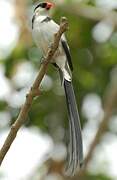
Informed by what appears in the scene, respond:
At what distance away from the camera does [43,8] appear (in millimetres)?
2605

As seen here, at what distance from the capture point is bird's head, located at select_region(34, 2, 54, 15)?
102 inches

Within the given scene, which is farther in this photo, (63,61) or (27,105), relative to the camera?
(63,61)

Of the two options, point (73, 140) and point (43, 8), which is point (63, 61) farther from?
point (73, 140)

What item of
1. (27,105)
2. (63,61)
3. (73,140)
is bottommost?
(73,140)

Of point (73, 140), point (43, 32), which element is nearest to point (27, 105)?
point (73, 140)

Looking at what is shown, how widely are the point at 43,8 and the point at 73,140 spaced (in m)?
0.55

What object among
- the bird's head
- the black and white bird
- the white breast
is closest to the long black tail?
the black and white bird

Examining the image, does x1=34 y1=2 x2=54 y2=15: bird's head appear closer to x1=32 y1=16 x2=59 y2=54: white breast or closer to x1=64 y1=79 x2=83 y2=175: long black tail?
x1=32 y1=16 x2=59 y2=54: white breast

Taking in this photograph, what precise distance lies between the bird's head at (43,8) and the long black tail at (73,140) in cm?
28

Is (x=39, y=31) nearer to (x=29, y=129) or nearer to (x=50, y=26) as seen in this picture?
(x=50, y=26)

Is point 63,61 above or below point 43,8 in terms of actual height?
below

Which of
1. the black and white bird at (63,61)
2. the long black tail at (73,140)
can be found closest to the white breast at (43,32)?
the black and white bird at (63,61)

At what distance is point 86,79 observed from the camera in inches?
172

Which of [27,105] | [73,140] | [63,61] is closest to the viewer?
[27,105]
